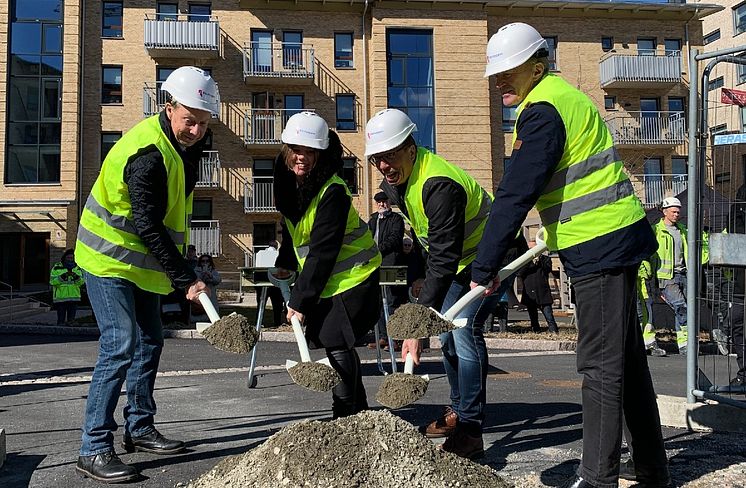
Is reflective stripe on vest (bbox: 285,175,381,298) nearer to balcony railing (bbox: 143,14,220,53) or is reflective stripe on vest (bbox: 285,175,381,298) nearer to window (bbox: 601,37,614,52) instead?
balcony railing (bbox: 143,14,220,53)

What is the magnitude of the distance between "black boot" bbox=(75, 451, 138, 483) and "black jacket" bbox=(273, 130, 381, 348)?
3.74 ft

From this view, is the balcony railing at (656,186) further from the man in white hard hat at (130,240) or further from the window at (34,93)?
the man in white hard hat at (130,240)

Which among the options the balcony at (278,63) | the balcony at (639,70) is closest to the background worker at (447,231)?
the balcony at (278,63)

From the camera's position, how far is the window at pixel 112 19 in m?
27.6

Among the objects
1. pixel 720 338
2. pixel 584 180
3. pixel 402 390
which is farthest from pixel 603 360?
pixel 720 338

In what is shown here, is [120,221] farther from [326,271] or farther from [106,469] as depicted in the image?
[106,469]

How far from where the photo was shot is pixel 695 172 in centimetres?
471

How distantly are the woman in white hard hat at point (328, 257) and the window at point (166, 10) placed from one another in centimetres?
2589

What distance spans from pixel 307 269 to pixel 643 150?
29335mm

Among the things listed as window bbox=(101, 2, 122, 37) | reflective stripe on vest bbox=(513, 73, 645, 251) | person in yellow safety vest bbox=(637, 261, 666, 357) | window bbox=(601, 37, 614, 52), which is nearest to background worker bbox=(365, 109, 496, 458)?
reflective stripe on vest bbox=(513, 73, 645, 251)

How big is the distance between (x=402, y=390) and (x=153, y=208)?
157 cm

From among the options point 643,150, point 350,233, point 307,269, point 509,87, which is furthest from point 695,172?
point 643,150

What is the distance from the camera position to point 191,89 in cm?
379

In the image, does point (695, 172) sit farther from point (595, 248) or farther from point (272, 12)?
point (272, 12)
